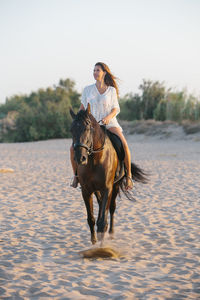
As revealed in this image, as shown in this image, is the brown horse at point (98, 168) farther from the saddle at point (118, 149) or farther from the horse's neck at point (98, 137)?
the saddle at point (118, 149)

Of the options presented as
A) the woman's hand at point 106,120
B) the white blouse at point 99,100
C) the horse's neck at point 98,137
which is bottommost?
the horse's neck at point 98,137

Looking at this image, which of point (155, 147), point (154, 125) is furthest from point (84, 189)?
point (154, 125)

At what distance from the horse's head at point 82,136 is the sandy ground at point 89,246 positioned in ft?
4.12

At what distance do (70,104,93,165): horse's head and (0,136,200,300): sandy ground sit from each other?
Result: 1.26 m

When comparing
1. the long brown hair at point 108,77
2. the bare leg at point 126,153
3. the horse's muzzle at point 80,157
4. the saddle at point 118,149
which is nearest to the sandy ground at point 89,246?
the bare leg at point 126,153

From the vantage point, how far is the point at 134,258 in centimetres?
473

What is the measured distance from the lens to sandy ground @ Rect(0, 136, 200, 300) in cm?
372

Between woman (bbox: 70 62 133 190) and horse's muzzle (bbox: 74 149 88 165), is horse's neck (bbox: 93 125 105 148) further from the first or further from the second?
horse's muzzle (bbox: 74 149 88 165)

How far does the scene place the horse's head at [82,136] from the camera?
413 centimetres

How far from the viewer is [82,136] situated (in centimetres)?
419

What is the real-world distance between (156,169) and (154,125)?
1777 cm

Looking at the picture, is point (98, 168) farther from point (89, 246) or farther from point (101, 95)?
point (89, 246)

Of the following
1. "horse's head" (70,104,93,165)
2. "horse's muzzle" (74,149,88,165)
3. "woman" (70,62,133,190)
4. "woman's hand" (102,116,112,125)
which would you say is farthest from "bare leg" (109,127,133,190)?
"horse's muzzle" (74,149,88,165)

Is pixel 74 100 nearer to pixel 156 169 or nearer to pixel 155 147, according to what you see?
pixel 155 147
